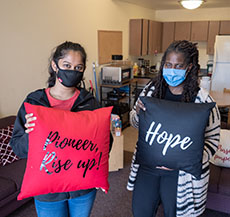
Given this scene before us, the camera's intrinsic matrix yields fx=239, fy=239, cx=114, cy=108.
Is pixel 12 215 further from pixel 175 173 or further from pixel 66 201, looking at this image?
pixel 175 173

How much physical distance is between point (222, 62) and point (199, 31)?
1.49 m

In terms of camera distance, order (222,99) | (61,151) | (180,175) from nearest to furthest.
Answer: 1. (61,151)
2. (180,175)
3. (222,99)

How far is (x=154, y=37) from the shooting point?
5.85 m

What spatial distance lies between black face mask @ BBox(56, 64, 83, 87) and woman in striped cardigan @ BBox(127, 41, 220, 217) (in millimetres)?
401

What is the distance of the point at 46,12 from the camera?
3.02 m

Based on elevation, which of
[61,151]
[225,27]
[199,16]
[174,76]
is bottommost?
[61,151]

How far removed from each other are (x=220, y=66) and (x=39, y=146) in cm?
471

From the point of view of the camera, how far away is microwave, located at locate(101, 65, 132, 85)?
13.3 ft

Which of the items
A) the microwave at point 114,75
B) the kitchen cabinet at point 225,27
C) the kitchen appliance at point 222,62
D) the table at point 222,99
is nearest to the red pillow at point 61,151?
the table at point 222,99

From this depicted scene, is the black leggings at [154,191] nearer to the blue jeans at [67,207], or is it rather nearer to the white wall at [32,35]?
the blue jeans at [67,207]

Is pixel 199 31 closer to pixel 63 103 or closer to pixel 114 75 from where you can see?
pixel 114 75

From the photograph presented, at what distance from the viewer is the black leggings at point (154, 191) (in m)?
1.34

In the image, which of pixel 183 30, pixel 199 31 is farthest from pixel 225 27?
pixel 183 30

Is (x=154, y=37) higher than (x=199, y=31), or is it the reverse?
(x=199, y=31)
